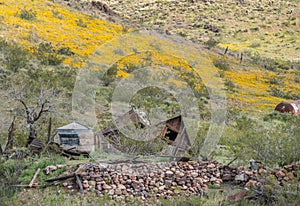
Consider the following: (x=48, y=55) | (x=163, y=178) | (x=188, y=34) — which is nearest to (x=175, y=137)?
(x=163, y=178)

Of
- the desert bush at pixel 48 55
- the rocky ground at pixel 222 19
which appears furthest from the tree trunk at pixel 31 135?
the rocky ground at pixel 222 19

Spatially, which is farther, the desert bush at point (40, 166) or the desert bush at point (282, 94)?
the desert bush at point (282, 94)

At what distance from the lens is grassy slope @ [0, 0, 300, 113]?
75.5 feet

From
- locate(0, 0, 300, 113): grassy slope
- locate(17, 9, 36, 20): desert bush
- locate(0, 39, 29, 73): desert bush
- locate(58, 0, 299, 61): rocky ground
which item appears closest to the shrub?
locate(0, 0, 300, 113): grassy slope

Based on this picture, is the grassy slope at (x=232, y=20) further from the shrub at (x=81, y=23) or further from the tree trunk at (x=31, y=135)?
the tree trunk at (x=31, y=135)

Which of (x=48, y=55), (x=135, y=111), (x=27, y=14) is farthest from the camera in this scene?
(x=27, y=14)

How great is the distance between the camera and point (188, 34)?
4419cm

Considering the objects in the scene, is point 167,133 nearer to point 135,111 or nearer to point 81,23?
point 135,111

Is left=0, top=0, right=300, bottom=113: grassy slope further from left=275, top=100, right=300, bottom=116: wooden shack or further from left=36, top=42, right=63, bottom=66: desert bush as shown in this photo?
left=275, top=100, right=300, bottom=116: wooden shack

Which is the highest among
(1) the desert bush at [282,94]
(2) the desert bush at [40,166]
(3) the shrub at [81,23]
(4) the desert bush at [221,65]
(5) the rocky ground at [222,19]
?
(5) the rocky ground at [222,19]

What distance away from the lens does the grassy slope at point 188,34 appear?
75.5 feet

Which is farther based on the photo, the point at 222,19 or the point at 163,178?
the point at 222,19

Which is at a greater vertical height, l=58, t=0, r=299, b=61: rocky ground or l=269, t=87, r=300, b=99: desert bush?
l=58, t=0, r=299, b=61: rocky ground

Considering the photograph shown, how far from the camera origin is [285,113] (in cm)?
1905
